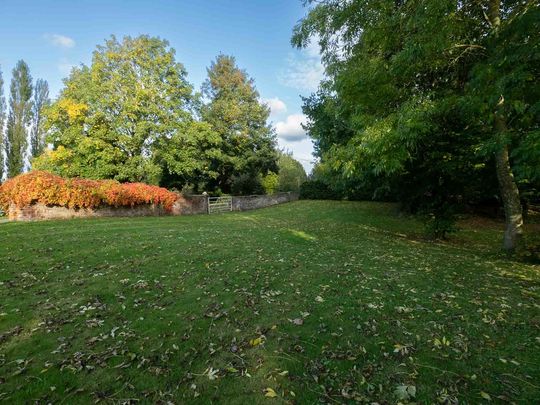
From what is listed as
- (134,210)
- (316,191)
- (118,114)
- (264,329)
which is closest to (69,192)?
(134,210)

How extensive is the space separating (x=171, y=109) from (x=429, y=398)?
77.1 ft

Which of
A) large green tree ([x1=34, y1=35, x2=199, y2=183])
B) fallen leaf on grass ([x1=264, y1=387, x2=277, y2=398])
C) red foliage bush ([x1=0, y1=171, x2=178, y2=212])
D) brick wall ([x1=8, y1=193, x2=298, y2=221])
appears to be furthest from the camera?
large green tree ([x1=34, y1=35, x2=199, y2=183])

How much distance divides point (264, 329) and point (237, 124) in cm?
2765

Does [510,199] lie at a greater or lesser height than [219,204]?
greater

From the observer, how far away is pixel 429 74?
7.54 metres

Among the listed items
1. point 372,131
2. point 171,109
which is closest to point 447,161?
point 372,131

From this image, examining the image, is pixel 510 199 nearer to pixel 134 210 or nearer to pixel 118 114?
pixel 134 210

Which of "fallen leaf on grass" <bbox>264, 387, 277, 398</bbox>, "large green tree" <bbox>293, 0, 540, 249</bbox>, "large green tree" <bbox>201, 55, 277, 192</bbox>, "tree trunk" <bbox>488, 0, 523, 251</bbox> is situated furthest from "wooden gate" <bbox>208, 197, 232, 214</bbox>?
"fallen leaf on grass" <bbox>264, 387, 277, 398</bbox>

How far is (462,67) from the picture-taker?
739 cm

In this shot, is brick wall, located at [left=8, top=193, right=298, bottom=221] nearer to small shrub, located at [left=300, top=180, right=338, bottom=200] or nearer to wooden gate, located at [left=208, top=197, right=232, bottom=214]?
wooden gate, located at [left=208, top=197, right=232, bottom=214]

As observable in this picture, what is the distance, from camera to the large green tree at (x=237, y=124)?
29031 millimetres

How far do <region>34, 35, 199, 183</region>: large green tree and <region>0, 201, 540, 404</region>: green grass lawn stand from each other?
14.4 m

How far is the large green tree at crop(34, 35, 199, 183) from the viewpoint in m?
19.8

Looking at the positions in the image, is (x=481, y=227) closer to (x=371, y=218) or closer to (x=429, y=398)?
(x=371, y=218)
